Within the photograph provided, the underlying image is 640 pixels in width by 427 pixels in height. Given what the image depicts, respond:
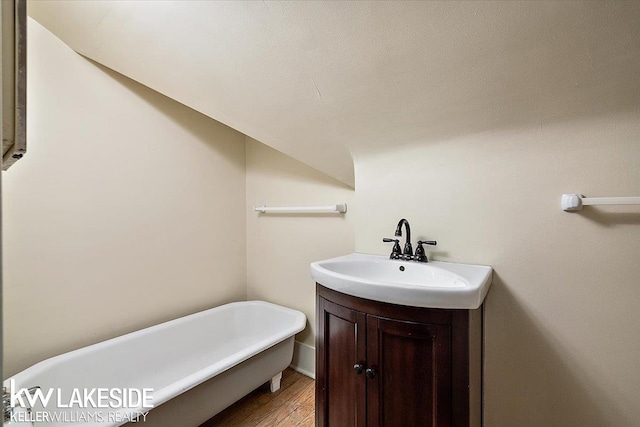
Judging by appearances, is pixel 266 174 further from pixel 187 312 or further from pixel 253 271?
pixel 187 312

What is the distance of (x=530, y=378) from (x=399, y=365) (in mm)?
562

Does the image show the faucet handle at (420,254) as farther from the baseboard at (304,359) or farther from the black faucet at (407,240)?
the baseboard at (304,359)

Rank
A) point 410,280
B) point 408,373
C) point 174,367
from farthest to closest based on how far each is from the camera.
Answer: point 174,367, point 410,280, point 408,373

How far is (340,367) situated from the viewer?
42.8 inches

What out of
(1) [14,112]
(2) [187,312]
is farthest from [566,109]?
(2) [187,312]

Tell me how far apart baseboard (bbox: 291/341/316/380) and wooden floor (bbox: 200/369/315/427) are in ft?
0.33

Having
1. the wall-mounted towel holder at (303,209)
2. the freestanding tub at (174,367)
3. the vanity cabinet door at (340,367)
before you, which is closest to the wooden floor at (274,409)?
the freestanding tub at (174,367)

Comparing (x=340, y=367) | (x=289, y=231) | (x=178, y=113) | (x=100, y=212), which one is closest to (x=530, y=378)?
(x=340, y=367)

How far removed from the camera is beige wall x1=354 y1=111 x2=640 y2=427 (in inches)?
37.5

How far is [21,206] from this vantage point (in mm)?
1283

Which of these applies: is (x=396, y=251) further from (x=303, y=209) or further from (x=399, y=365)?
(x=303, y=209)

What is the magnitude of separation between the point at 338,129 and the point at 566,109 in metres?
0.86

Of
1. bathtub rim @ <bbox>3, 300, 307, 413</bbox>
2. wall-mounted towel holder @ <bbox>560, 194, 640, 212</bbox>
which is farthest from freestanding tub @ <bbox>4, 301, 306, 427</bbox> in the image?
wall-mounted towel holder @ <bbox>560, 194, 640, 212</bbox>

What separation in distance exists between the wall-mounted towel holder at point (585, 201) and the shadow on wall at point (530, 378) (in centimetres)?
36
